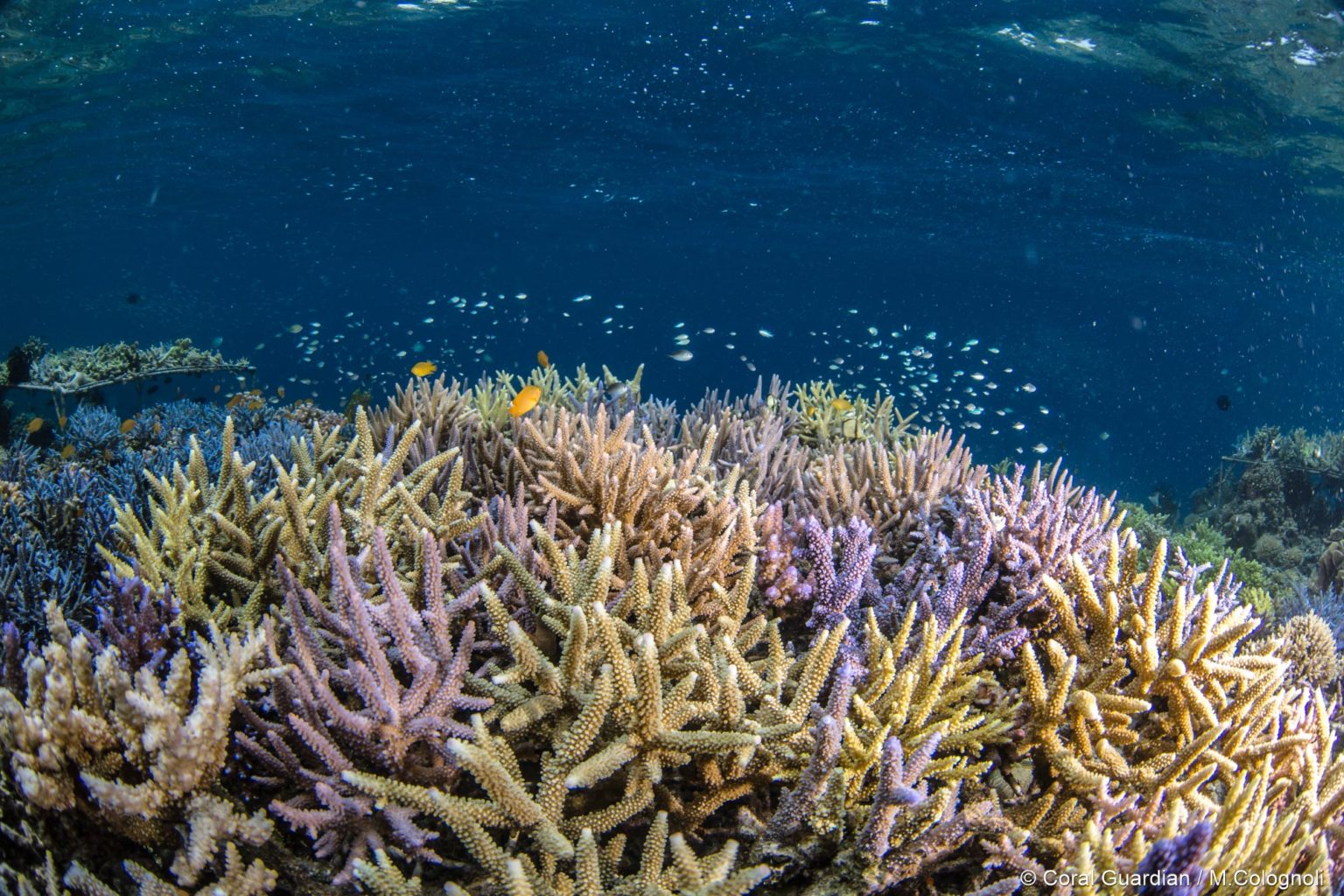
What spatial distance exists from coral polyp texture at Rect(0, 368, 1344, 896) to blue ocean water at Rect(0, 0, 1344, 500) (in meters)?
9.99

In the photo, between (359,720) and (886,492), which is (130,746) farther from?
(886,492)

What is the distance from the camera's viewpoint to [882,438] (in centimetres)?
730

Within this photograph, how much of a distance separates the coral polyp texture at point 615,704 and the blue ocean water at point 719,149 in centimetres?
999

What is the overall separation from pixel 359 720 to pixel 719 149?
3042 centimetres

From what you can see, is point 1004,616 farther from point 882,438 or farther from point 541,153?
point 541,153

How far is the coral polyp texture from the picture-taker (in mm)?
2191

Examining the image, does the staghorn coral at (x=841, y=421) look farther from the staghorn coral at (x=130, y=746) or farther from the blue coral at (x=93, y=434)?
the blue coral at (x=93, y=434)

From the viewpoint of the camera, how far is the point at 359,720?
2279 millimetres

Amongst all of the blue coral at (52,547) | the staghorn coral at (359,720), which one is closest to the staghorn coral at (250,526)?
the blue coral at (52,547)

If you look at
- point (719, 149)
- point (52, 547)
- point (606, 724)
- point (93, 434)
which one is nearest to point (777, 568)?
point (606, 724)

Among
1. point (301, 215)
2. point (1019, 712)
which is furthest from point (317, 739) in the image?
point (301, 215)

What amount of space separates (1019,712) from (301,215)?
52.1 metres

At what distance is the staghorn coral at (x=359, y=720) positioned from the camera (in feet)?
7.45

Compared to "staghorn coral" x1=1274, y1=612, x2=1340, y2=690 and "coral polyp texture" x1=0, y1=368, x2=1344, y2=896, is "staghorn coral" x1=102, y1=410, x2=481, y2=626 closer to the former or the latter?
"coral polyp texture" x1=0, y1=368, x2=1344, y2=896
